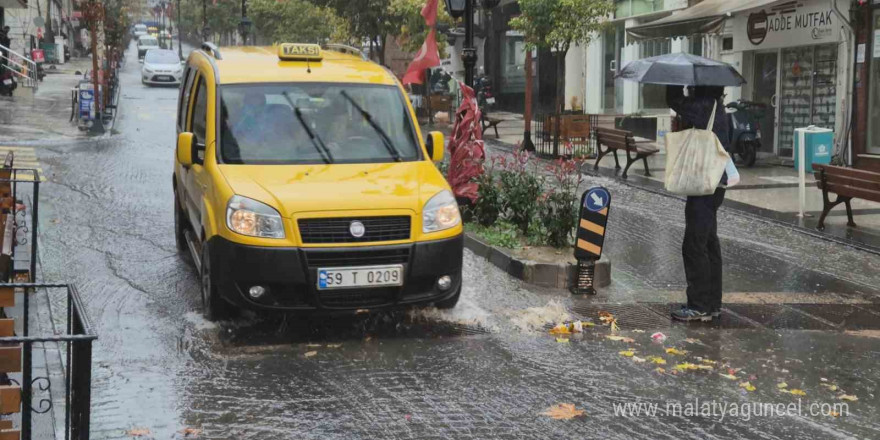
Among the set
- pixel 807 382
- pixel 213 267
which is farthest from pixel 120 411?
pixel 807 382

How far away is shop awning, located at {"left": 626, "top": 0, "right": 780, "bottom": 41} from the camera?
18281mm

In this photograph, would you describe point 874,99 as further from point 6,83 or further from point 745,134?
point 6,83

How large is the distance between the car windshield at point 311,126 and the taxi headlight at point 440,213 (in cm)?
76

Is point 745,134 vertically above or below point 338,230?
above

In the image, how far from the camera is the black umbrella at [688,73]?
26.3 ft

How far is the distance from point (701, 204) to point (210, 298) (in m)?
3.91

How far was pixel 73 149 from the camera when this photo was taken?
20.0 meters

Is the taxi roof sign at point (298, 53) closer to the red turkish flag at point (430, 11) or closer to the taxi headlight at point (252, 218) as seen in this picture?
the taxi headlight at point (252, 218)

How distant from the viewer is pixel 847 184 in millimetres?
11961

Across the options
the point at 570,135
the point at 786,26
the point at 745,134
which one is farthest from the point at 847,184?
the point at 570,135

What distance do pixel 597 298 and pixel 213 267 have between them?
3466mm

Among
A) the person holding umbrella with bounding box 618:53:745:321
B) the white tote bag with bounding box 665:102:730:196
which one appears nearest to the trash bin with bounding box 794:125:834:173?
the person holding umbrella with bounding box 618:53:745:321

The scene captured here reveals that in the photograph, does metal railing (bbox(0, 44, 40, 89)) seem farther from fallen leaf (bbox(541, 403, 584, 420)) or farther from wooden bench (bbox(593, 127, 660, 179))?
fallen leaf (bbox(541, 403, 584, 420))

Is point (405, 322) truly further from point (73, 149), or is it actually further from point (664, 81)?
point (73, 149)
